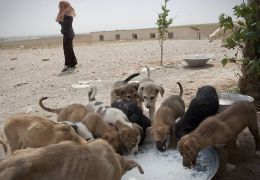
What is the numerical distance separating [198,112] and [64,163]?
315 centimetres

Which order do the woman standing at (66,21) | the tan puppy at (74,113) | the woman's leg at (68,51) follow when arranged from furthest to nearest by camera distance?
the woman's leg at (68,51), the woman standing at (66,21), the tan puppy at (74,113)

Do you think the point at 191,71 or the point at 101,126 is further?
the point at 191,71

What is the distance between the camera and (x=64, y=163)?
2904 mm

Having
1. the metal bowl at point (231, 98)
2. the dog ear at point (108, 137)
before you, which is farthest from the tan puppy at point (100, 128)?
the metal bowl at point (231, 98)

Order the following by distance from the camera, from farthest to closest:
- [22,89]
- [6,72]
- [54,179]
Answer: [6,72], [22,89], [54,179]

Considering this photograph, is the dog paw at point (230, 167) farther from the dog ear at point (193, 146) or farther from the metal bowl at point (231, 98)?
the metal bowl at point (231, 98)

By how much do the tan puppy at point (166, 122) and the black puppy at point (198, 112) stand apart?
0.39ft

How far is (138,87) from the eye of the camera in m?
7.19

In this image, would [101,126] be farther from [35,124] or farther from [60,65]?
[60,65]

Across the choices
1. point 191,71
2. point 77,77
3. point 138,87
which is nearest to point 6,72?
point 77,77

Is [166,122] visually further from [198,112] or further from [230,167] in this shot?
[230,167]

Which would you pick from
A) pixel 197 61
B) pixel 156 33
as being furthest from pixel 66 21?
pixel 156 33

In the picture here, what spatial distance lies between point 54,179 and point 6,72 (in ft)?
44.9

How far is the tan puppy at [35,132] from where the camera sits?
15.2ft
